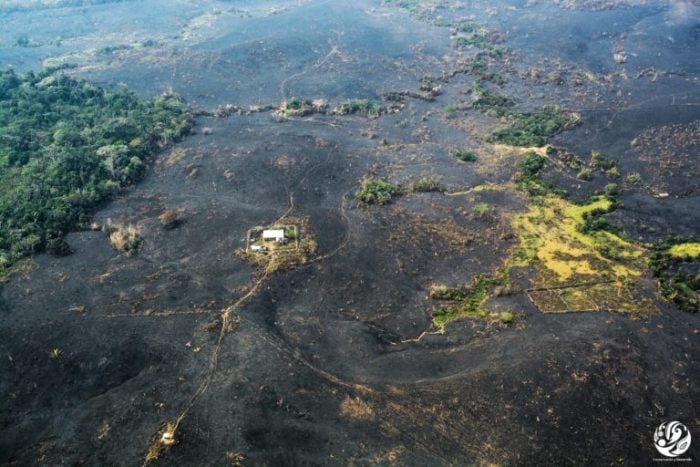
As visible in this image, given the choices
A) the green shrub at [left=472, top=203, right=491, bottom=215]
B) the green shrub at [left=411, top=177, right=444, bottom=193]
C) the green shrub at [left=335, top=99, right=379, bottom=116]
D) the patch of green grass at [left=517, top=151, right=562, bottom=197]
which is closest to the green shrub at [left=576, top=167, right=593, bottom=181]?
the patch of green grass at [left=517, top=151, right=562, bottom=197]

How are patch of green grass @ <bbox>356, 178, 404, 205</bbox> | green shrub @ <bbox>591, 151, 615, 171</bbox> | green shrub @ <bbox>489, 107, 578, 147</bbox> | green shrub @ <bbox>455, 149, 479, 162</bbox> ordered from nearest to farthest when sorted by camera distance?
1. patch of green grass @ <bbox>356, 178, 404, 205</bbox>
2. green shrub @ <bbox>591, 151, 615, 171</bbox>
3. green shrub @ <bbox>455, 149, 479, 162</bbox>
4. green shrub @ <bbox>489, 107, 578, 147</bbox>

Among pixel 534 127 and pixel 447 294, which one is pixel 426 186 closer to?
pixel 447 294

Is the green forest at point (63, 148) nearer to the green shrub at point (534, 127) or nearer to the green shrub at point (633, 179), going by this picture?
the green shrub at point (534, 127)

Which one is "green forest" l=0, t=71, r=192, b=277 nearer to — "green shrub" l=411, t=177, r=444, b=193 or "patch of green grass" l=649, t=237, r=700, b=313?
"green shrub" l=411, t=177, r=444, b=193

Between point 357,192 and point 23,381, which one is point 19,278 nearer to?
point 23,381

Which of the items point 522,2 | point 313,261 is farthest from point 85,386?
point 522,2

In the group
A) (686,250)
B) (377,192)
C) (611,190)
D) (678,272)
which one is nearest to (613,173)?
(611,190)
